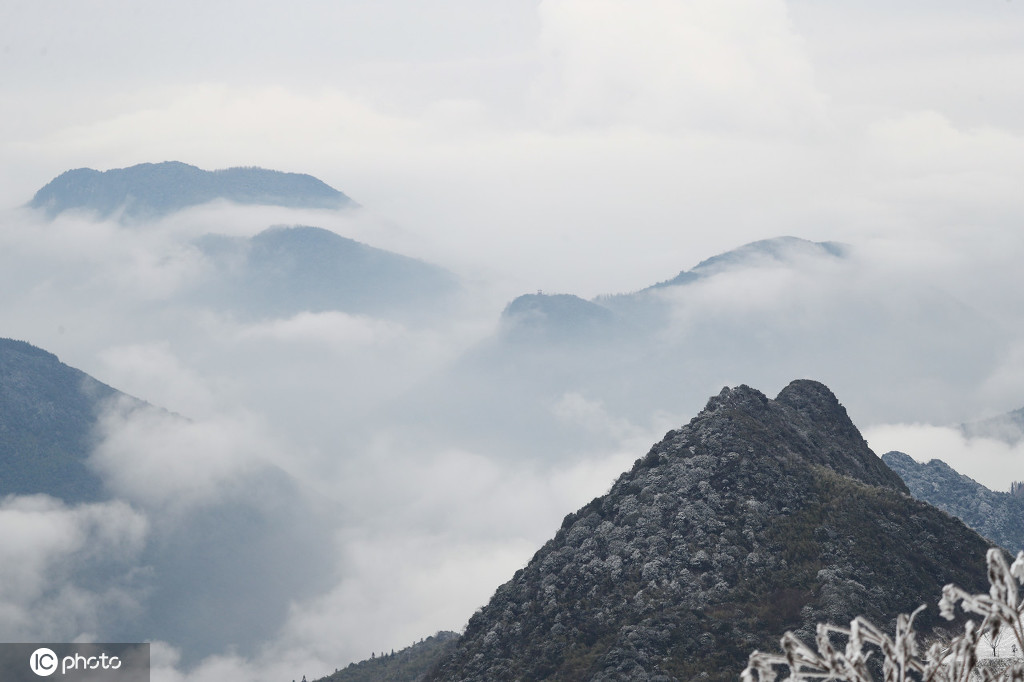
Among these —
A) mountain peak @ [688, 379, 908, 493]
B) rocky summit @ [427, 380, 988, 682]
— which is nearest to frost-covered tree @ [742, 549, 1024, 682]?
rocky summit @ [427, 380, 988, 682]

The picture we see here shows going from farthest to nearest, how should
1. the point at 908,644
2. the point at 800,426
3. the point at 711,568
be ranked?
the point at 800,426 < the point at 711,568 < the point at 908,644

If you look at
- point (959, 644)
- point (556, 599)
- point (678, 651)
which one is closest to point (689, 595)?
point (678, 651)

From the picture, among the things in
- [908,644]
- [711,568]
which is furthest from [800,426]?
[908,644]

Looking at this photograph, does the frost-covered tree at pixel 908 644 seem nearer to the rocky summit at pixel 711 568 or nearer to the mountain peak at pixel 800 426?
the rocky summit at pixel 711 568

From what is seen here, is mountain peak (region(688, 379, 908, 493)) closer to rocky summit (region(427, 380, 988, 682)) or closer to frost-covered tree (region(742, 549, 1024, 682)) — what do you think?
rocky summit (region(427, 380, 988, 682))

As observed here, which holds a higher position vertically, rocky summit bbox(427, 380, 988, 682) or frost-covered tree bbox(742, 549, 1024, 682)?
rocky summit bbox(427, 380, 988, 682)

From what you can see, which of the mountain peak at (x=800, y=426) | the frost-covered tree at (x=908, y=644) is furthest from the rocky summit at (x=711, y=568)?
the frost-covered tree at (x=908, y=644)

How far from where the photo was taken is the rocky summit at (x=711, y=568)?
120125 millimetres

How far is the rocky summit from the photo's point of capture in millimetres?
120125

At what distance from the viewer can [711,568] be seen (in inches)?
5177

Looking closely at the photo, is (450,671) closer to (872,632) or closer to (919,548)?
(919,548)

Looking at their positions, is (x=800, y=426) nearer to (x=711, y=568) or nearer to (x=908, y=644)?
(x=711, y=568)

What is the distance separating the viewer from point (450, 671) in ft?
461

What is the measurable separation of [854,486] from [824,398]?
47.6m
